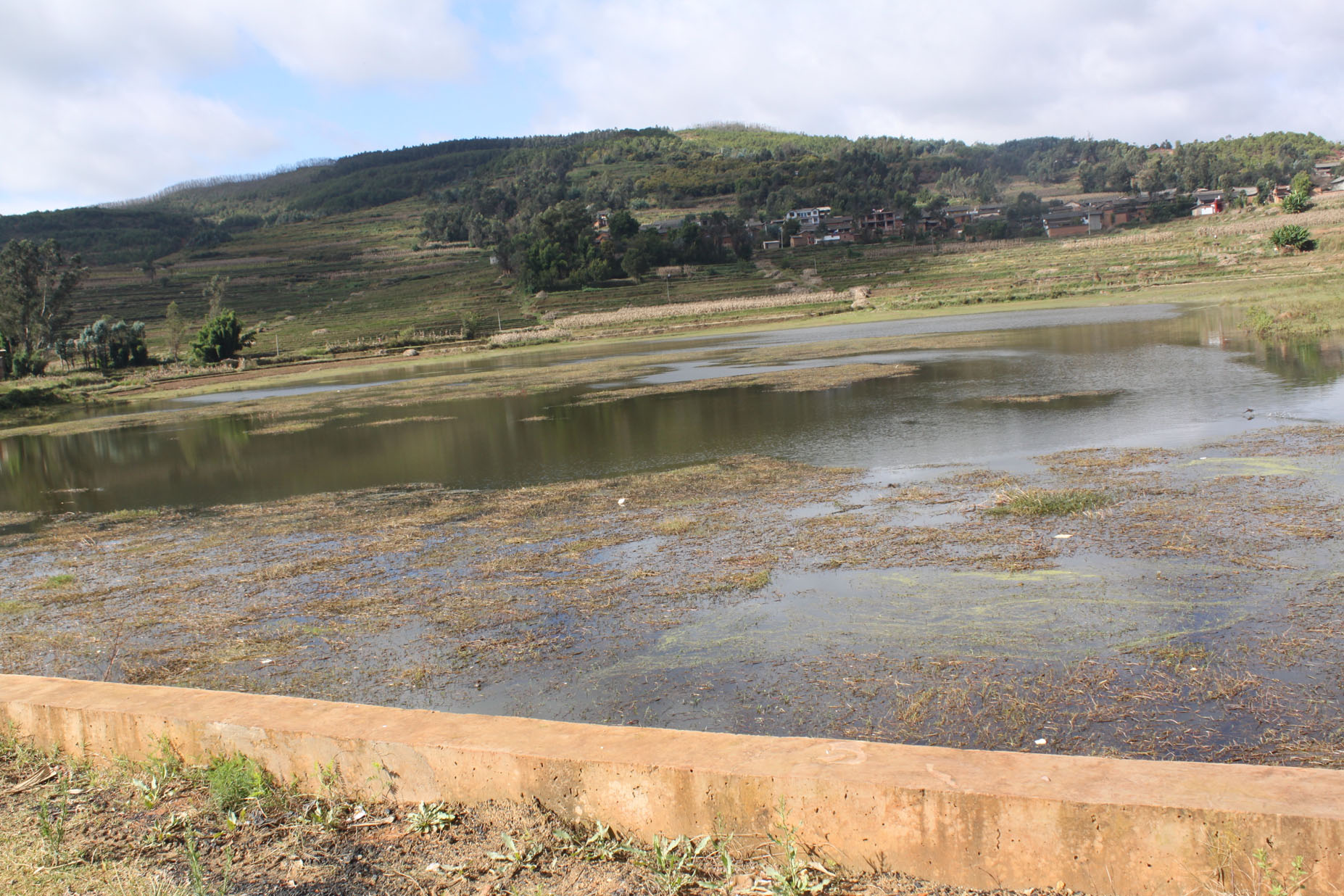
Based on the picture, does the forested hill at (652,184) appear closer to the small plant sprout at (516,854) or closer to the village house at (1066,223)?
the village house at (1066,223)

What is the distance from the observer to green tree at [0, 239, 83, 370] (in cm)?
6994

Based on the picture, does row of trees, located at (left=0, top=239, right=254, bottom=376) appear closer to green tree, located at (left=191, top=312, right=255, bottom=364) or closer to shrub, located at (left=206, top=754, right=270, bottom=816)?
green tree, located at (left=191, top=312, right=255, bottom=364)

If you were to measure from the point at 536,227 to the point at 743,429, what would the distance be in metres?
81.5

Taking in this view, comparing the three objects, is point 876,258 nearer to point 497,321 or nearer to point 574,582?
point 497,321

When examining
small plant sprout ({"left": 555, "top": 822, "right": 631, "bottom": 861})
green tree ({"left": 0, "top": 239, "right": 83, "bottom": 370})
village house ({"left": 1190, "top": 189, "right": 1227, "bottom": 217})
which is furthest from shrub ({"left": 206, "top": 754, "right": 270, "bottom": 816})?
village house ({"left": 1190, "top": 189, "right": 1227, "bottom": 217})

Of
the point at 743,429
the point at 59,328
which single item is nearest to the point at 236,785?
the point at 743,429

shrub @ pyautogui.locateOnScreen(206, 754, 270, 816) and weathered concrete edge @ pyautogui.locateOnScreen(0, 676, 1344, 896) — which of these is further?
shrub @ pyautogui.locateOnScreen(206, 754, 270, 816)

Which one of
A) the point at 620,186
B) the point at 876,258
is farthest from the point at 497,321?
the point at 620,186

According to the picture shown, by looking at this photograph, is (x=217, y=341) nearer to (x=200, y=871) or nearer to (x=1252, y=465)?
(x=1252, y=465)

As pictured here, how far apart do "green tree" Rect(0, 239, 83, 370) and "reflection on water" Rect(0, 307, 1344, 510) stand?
49430 mm

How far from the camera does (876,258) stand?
91.9 m

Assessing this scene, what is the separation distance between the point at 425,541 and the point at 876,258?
85.6m

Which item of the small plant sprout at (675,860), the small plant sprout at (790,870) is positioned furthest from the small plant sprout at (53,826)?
the small plant sprout at (790,870)

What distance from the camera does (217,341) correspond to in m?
62.7
